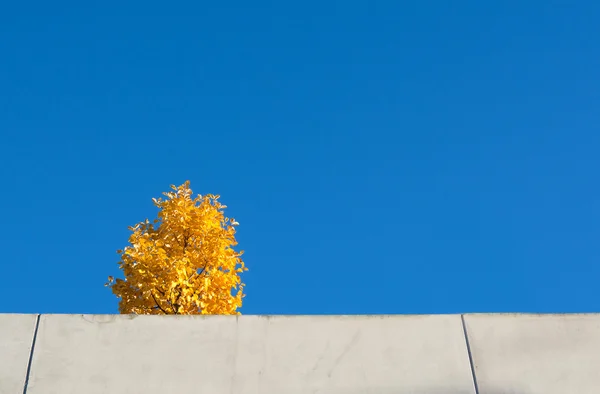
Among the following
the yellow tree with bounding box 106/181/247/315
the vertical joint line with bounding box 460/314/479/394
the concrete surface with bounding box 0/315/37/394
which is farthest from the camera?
the yellow tree with bounding box 106/181/247/315

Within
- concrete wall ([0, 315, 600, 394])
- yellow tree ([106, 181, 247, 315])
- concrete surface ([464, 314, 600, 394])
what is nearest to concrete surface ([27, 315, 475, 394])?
concrete wall ([0, 315, 600, 394])

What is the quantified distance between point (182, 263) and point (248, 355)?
4.49 m

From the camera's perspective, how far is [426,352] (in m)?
6.12

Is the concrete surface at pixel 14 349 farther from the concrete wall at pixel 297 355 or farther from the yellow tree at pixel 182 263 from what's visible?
the yellow tree at pixel 182 263

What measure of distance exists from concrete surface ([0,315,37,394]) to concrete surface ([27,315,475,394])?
9cm

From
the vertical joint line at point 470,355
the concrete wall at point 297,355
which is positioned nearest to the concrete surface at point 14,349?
the concrete wall at point 297,355

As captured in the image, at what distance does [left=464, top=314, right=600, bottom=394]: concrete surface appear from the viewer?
237 inches

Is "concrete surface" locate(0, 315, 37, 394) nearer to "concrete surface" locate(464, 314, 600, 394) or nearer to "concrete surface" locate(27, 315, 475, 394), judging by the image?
"concrete surface" locate(27, 315, 475, 394)

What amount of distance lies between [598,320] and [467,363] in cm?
135

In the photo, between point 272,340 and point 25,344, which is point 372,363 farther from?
point 25,344

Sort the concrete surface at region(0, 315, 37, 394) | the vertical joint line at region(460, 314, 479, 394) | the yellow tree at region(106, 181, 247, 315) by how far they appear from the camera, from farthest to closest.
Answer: the yellow tree at region(106, 181, 247, 315) < the vertical joint line at region(460, 314, 479, 394) < the concrete surface at region(0, 315, 37, 394)

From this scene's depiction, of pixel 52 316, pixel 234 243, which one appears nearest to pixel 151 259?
pixel 234 243

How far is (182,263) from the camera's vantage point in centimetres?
1026

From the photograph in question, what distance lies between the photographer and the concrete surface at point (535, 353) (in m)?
6.02
